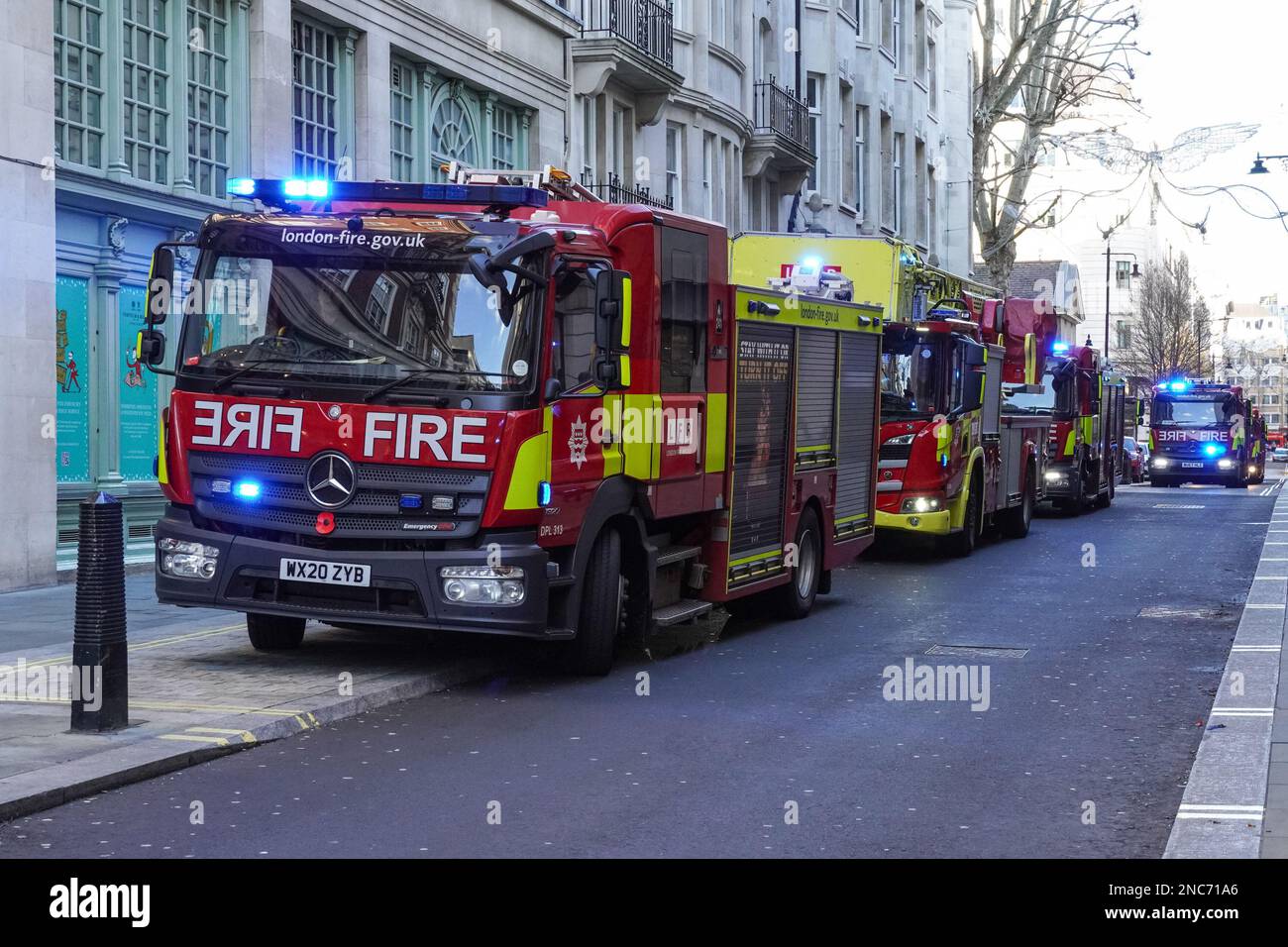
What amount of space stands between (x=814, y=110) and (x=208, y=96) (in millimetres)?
25531

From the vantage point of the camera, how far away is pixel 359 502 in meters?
9.98

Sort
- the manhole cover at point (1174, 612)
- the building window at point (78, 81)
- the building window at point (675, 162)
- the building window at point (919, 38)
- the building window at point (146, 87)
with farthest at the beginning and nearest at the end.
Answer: the building window at point (919, 38) < the building window at point (675, 162) < the building window at point (146, 87) < the building window at point (78, 81) < the manhole cover at point (1174, 612)

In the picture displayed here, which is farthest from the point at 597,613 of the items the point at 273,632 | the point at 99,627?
the point at 99,627

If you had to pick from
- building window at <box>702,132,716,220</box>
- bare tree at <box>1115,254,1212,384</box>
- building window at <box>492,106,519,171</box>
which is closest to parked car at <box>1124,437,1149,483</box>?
building window at <box>702,132,716,220</box>

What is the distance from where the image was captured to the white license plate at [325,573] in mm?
9945

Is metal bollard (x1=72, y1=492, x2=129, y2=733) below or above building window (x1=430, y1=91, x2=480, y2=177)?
below

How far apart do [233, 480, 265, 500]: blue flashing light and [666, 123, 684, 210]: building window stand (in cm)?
2130

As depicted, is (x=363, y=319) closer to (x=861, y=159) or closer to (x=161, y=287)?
(x=161, y=287)

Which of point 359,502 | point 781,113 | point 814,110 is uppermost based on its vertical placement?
point 814,110

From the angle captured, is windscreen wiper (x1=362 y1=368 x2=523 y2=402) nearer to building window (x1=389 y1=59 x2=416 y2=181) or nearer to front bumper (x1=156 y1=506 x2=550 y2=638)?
front bumper (x1=156 y1=506 x2=550 y2=638)

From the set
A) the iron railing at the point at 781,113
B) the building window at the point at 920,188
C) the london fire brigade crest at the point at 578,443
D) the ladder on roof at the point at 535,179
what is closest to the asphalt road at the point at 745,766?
the london fire brigade crest at the point at 578,443

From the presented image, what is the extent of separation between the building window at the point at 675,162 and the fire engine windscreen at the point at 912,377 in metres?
11.8

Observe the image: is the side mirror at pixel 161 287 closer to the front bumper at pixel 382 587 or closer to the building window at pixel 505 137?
the front bumper at pixel 382 587

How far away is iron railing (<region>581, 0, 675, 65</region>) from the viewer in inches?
1062
